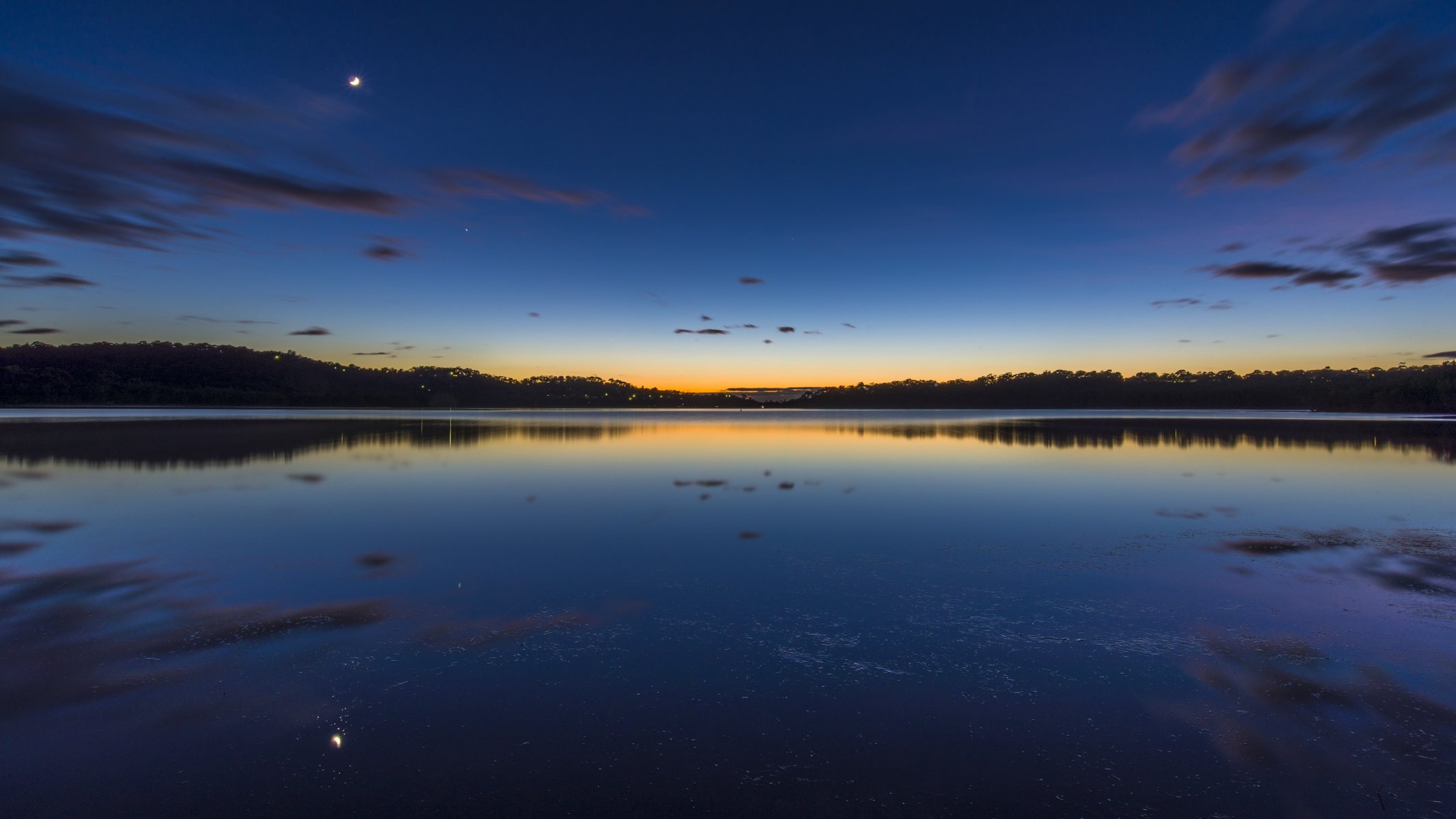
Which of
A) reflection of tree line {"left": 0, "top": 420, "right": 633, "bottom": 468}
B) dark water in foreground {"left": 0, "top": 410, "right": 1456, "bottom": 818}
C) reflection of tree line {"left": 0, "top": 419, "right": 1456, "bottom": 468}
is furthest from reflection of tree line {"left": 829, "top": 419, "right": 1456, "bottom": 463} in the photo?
reflection of tree line {"left": 0, "top": 420, "right": 633, "bottom": 468}

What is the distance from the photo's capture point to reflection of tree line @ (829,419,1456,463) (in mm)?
28312

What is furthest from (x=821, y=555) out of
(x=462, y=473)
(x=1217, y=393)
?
(x=1217, y=393)

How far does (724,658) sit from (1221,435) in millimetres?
40858

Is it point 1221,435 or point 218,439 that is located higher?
point 1221,435

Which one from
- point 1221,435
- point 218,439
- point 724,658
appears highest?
point 1221,435

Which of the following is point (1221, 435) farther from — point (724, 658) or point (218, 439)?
point (218, 439)

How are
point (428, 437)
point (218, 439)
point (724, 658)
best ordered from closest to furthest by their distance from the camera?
point (724, 658) < point (218, 439) < point (428, 437)

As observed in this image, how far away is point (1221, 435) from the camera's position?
36.2m

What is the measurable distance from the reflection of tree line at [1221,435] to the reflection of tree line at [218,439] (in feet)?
65.4

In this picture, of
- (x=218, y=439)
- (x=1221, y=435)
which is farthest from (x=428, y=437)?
(x=1221, y=435)

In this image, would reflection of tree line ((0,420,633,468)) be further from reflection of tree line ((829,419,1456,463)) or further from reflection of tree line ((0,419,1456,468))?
reflection of tree line ((829,419,1456,463))

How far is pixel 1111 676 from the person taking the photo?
512 cm

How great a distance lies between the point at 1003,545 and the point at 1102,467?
1247cm

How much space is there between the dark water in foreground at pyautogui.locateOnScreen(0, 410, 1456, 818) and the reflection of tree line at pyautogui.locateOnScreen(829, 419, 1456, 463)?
685 inches
